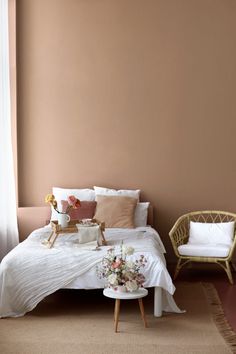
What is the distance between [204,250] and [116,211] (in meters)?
1.16

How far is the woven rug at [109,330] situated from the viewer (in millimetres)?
4188

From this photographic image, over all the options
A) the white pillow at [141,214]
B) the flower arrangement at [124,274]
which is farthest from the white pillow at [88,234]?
the white pillow at [141,214]

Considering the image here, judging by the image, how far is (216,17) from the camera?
7094 millimetres

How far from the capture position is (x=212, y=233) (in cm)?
678

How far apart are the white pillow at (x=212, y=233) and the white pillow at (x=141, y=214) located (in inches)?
24.8

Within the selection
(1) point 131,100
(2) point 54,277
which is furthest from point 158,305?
(1) point 131,100

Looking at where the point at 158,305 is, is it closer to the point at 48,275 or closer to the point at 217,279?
the point at 48,275

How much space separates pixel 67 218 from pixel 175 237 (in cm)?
191

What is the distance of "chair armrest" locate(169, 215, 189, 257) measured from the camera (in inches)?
267

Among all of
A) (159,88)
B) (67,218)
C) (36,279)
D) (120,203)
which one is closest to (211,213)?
(120,203)

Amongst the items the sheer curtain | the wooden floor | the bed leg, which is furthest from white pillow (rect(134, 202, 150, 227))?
the bed leg

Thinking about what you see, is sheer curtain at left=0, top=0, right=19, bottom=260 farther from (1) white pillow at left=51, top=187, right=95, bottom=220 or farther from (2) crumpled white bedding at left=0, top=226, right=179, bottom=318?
(2) crumpled white bedding at left=0, top=226, right=179, bottom=318

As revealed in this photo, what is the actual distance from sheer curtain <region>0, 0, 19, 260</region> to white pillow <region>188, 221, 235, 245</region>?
2.27 metres

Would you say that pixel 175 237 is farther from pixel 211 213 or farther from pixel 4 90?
pixel 4 90
